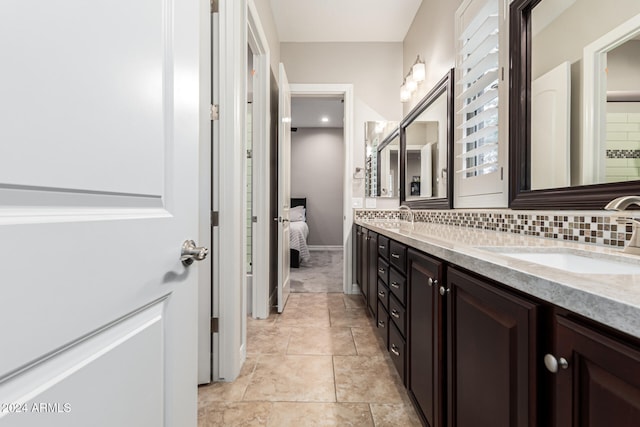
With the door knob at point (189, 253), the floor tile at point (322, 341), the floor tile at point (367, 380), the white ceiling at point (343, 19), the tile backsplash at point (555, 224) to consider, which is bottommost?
the floor tile at point (367, 380)

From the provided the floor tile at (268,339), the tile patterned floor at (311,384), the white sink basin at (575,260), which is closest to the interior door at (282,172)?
the floor tile at (268,339)

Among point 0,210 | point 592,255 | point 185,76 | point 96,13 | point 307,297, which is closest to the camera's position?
point 0,210

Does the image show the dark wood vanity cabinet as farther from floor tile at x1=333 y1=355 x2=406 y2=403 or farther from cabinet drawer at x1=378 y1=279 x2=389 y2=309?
cabinet drawer at x1=378 y1=279 x2=389 y2=309

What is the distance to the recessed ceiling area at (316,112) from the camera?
17.4 feet

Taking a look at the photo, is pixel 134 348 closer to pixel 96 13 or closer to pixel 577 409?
pixel 96 13

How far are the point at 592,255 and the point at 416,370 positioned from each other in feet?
2.49

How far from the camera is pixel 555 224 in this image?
3.87 ft

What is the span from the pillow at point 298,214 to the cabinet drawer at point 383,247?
420 cm

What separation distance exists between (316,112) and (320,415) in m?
5.26

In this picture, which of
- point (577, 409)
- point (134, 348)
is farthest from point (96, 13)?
point (577, 409)

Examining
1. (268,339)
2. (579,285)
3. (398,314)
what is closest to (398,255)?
(398,314)

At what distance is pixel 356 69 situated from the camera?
3.31 m

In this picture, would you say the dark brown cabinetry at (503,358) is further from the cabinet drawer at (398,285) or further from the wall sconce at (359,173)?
the wall sconce at (359,173)

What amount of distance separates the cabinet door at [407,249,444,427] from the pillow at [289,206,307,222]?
16.1 ft
